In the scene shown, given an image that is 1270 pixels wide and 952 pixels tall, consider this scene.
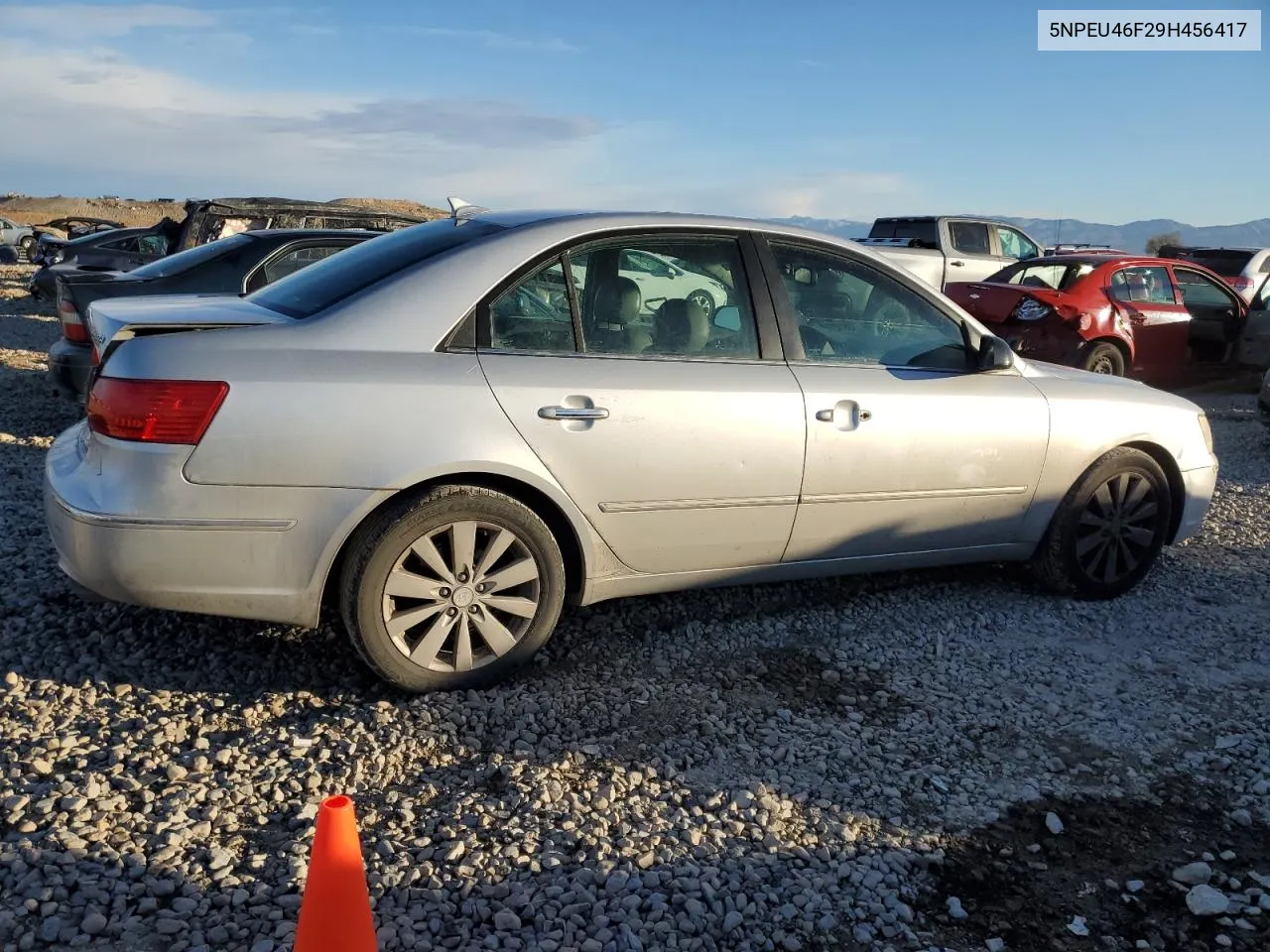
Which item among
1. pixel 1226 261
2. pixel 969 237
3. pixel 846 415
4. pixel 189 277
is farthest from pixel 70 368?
pixel 1226 261

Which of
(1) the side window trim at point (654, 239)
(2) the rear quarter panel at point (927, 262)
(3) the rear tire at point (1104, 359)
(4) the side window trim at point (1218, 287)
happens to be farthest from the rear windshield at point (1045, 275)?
(1) the side window trim at point (654, 239)

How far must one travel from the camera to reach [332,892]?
6.71ft

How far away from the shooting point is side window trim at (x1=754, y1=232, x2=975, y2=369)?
4.09 metres

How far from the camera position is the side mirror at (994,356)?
438cm

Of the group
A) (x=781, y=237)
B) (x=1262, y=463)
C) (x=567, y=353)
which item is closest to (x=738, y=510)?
(x=567, y=353)

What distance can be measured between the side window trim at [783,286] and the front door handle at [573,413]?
2.82ft

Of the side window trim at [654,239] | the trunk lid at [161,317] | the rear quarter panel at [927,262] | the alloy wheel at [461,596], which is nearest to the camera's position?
the trunk lid at [161,317]

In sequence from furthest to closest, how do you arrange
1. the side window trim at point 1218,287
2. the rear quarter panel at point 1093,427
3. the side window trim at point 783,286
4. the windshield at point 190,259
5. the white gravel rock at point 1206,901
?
the side window trim at point 1218,287 < the windshield at point 190,259 < the rear quarter panel at point 1093,427 < the side window trim at point 783,286 < the white gravel rock at point 1206,901

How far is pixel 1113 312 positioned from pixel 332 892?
968 cm

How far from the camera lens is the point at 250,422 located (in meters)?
3.19

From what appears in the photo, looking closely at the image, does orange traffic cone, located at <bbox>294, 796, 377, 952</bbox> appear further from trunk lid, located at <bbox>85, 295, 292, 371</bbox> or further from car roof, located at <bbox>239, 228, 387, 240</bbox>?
car roof, located at <bbox>239, 228, 387, 240</bbox>

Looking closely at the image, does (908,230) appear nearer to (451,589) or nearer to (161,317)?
(451,589)

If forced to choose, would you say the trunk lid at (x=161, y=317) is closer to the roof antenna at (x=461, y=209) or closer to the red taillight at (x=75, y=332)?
the roof antenna at (x=461, y=209)

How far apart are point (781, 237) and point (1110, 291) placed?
711cm
